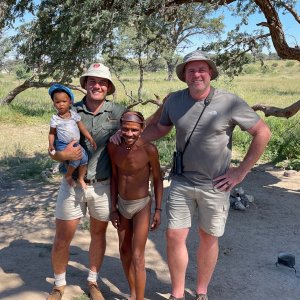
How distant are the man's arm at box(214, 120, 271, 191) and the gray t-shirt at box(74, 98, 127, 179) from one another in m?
0.84

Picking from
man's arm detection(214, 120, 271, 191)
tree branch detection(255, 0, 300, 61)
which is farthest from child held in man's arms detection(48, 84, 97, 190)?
tree branch detection(255, 0, 300, 61)

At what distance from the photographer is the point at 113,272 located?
409 cm

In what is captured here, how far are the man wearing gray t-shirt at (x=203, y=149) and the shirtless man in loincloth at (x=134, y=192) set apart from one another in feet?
0.58

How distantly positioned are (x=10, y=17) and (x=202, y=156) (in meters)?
3.21

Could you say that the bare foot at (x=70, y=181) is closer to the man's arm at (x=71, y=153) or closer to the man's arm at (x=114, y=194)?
the man's arm at (x=71, y=153)

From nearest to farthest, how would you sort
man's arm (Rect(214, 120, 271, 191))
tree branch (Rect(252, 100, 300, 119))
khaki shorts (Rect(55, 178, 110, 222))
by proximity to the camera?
man's arm (Rect(214, 120, 271, 191)) < khaki shorts (Rect(55, 178, 110, 222)) < tree branch (Rect(252, 100, 300, 119))

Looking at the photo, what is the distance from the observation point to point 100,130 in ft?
10.4

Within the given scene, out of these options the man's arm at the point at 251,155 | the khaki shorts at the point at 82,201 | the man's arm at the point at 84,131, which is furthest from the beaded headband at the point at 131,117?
the man's arm at the point at 251,155

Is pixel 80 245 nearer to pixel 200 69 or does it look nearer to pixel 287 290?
pixel 287 290

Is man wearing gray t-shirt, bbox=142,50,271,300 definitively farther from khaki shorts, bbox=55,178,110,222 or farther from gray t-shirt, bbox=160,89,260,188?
khaki shorts, bbox=55,178,110,222

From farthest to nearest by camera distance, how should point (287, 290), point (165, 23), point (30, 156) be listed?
point (30, 156), point (165, 23), point (287, 290)

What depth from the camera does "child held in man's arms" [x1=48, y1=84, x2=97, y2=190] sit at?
10.0 feet

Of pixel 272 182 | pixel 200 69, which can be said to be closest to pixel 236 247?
pixel 200 69

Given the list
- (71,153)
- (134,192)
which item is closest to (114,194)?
(134,192)
